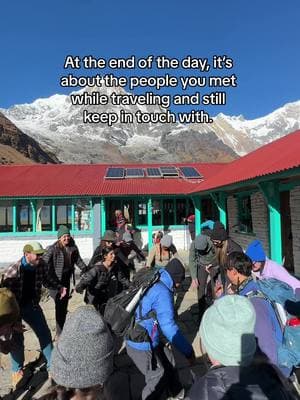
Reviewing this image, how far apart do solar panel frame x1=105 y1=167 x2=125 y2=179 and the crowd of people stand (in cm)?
1040

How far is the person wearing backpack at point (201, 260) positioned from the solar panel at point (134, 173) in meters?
11.5

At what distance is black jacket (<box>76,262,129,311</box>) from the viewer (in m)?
4.21

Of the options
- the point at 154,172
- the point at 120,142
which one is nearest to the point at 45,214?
the point at 154,172

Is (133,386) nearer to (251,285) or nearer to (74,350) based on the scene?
(251,285)

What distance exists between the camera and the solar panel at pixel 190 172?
56.6 ft

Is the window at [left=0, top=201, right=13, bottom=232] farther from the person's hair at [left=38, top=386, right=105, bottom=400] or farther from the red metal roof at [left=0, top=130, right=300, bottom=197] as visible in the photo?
the person's hair at [left=38, top=386, right=105, bottom=400]

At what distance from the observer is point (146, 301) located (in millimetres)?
2951

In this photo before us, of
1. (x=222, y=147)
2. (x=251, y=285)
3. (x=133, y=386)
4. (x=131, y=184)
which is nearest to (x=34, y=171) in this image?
(x=131, y=184)

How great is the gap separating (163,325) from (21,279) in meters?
1.89

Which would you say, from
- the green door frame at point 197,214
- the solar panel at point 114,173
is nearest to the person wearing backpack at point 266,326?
the green door frame at point 197,214

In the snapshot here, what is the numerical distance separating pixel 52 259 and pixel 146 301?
2246 mm

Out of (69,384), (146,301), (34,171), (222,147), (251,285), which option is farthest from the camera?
(222,147)

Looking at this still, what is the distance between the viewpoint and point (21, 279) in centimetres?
394

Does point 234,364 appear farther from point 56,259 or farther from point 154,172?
point 154,172
